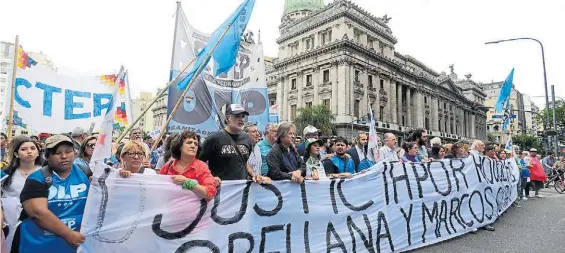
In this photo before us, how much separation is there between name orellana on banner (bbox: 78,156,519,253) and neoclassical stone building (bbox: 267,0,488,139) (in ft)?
98.9

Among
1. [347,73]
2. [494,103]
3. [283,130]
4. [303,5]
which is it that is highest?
[303,5]

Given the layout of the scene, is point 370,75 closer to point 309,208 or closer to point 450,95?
point 450,95

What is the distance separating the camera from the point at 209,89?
22.9ft

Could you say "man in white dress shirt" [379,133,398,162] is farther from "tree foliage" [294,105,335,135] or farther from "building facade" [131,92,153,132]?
"building facade" [131,92,153,132]

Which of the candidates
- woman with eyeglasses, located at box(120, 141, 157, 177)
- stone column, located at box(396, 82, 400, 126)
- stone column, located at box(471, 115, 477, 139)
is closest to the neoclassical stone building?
stone column, located at box(396, 82, 400, 126)

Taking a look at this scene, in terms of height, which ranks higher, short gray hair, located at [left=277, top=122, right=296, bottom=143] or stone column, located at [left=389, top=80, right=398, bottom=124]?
stone column, located at [left=389, top=80, right=398, bottom=124]

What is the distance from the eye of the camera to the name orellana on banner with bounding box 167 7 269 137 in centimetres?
642

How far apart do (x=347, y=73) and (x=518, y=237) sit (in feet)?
110

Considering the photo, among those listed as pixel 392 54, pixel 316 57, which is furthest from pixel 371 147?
pixel 392 54

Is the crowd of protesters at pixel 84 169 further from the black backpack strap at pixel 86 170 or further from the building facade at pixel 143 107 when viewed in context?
the building facade at pixel 143 107

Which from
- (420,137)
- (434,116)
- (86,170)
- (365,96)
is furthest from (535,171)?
(434,116)

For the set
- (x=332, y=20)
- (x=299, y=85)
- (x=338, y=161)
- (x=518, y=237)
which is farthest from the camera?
(x=299, y=85)

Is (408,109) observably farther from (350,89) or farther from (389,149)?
(389,149)

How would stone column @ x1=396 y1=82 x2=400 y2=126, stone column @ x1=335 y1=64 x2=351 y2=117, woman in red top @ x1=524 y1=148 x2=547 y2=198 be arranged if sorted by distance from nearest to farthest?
woman in red top @ x1=524 y1=148 x2=547 y2=198
stone column @ x1=335 y1=64 x2=351 y2=117
stone column @ x1=396 y1=82 x2=400 y2=126
